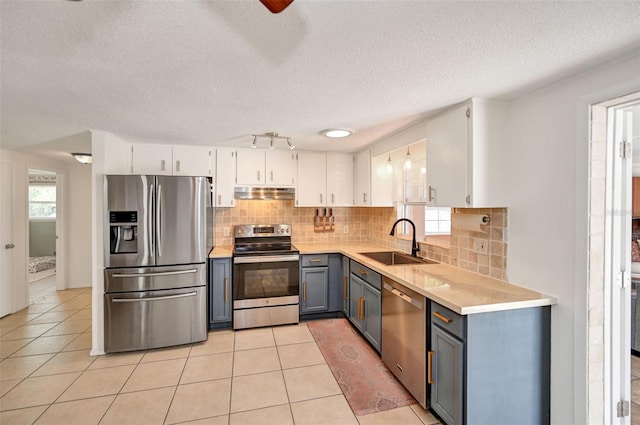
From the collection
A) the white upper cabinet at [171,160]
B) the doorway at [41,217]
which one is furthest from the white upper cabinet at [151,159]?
the doorway at [41,217]

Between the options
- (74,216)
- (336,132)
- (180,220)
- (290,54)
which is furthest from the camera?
(74,216)

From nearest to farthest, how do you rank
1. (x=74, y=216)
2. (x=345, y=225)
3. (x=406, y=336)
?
1. (x=406, y=336)
2. (x=345, y=225)
3. (x=74, y=216)

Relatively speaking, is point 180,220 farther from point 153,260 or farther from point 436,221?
point 436,221

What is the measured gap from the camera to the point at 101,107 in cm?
212

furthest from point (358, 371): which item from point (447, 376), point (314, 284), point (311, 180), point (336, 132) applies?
point (311, 180)

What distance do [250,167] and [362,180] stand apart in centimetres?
144

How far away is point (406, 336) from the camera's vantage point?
2160 mm

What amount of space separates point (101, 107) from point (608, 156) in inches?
129

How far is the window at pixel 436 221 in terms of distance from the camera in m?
2.98

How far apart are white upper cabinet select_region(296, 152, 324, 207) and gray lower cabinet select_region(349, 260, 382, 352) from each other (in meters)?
1.02

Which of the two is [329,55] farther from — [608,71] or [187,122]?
[187,122]

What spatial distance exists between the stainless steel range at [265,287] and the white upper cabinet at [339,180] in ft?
3.08

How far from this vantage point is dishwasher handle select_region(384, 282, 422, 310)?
2.02m

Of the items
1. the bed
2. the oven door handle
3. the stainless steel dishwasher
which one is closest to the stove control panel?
the oven door handle
